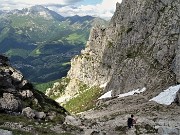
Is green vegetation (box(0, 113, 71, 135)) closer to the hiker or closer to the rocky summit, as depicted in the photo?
the hiker

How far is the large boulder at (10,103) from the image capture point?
68562 millimetres

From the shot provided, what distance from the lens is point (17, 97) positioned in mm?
74750

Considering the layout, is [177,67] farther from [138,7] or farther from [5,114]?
[5,114]

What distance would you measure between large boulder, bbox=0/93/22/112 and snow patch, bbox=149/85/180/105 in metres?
53.0

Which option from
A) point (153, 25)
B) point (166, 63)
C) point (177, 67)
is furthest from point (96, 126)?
point (153, 25)

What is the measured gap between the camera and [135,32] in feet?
611

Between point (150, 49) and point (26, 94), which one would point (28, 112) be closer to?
point (26, 94)

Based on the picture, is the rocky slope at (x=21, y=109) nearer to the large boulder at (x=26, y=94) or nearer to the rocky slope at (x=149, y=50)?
the large boulder at (x=26, y=94)

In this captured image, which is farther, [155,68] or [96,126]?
[155,68]

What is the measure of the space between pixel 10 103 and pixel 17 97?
507cm

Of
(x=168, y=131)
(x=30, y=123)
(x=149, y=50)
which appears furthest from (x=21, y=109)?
(x=149, y=50)

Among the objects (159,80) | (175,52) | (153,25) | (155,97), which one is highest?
(153,25)

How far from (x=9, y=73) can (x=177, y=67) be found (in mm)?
69872

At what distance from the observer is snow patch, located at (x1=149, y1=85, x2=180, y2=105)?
10937cm
